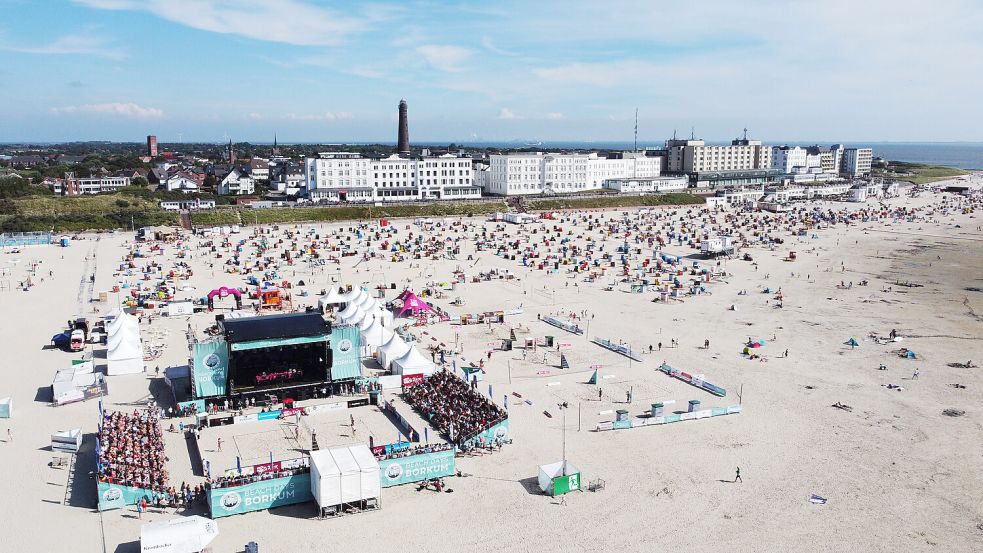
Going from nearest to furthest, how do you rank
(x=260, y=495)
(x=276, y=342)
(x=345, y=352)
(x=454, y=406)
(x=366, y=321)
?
1. (x=260, y=495)
2. (x=454, y=406)
3. (x=276, y=342)
4. (x=345, y=352)
5. (x=366, y=321)

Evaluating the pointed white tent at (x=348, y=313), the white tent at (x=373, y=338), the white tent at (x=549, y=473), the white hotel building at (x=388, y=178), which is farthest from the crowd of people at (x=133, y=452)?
the white hotel building at (x=388, y=178)

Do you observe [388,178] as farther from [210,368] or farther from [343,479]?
[343,479]

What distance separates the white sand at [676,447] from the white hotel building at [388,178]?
40.3m

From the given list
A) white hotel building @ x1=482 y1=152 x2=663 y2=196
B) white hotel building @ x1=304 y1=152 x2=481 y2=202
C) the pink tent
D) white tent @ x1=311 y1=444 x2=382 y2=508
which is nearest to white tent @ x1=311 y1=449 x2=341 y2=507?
white tent @ x1=311 y1=444 x2=382 y2=508

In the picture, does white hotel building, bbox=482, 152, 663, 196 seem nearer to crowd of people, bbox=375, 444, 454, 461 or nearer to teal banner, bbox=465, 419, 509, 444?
teal banner, bbox=465, 419, 509, 444

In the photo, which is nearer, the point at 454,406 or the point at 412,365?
the point at 454,406

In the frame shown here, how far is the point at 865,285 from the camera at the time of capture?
137 feet

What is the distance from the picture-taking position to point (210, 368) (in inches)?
854

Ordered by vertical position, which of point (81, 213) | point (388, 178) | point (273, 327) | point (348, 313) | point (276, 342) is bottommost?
point (348, 313)

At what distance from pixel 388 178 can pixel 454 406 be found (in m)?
61.1

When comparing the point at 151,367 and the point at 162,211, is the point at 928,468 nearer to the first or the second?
the point at 151,367

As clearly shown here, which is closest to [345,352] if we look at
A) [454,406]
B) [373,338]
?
[454,406]

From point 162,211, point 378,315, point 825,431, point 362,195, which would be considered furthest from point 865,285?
point 162,211

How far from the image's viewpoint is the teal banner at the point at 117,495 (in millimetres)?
16094
